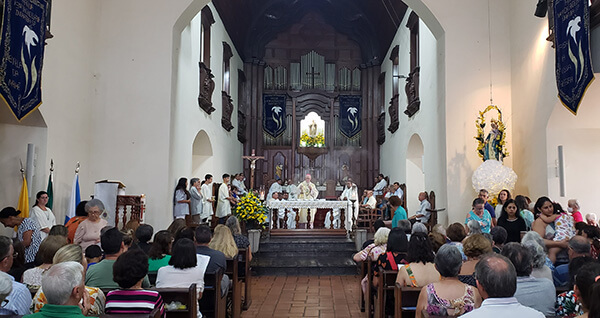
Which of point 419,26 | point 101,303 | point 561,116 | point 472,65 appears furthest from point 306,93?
point 101,303

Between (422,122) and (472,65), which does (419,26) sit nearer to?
(422,122)

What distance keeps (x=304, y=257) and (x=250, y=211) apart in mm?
1420

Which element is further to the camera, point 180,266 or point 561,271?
point 561,271

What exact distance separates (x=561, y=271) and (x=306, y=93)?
45.7ft

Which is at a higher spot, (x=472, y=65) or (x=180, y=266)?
(x=472, y=65)

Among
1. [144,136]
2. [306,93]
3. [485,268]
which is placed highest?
[306,93]

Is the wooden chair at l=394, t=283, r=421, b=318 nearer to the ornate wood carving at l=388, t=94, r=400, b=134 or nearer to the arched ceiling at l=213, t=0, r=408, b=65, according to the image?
the ornate wood carving at l=388, t=94, r=400, b=134

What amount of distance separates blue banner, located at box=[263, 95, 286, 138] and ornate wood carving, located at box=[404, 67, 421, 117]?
6245mm

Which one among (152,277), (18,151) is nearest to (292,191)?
(18,151)

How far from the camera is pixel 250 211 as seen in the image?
9789 mm

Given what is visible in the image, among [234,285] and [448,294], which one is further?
[234,285]

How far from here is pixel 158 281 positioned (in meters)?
3.67

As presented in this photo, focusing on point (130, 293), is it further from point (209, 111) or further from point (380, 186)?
point (380, 186)

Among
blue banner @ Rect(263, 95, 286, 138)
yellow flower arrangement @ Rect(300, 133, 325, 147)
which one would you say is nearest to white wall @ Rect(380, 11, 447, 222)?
yellow flower arrangement @ Rect(300, 133, 325, 147)
